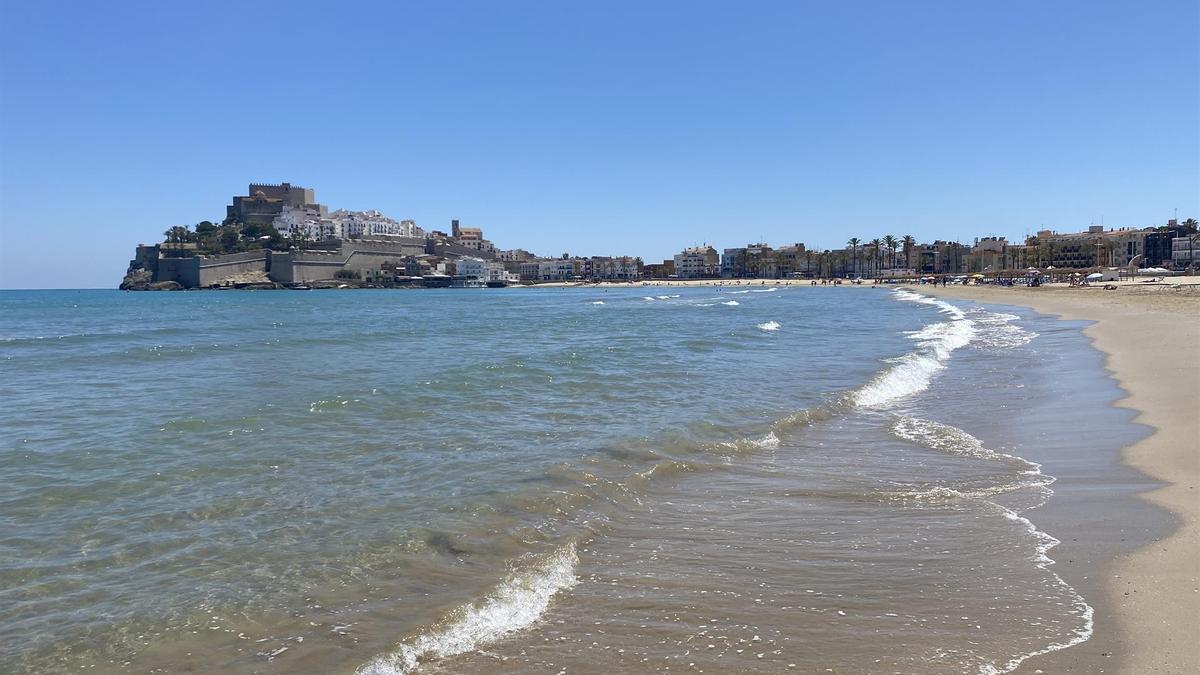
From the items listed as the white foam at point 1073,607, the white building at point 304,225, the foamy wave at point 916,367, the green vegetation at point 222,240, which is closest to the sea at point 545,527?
the white foam at point 1073,607

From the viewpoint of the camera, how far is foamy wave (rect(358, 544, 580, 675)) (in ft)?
14.0

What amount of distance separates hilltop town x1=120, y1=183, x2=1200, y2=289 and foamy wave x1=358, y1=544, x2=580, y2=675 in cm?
11826

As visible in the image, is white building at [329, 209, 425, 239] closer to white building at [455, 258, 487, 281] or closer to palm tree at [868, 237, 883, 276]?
white building at [455, 258, 487, 281]

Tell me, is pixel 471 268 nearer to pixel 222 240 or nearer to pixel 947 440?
pixel 222 240

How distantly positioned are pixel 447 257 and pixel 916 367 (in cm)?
16790

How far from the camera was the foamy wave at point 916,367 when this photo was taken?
1394 cm

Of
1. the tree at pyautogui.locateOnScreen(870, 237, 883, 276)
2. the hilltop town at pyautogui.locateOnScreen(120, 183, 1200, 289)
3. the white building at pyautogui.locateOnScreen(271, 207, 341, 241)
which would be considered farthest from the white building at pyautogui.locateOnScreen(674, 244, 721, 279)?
the white building at pyautogui.locateOnScreen(271, 207, 341, 241)

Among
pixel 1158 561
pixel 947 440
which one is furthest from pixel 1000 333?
pixel 1158 561

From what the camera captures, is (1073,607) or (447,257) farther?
(447,257)

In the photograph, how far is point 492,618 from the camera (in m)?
4.73

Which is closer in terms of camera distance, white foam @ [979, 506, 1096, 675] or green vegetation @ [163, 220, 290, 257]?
white foam @ [979, 506, 1096, 675]

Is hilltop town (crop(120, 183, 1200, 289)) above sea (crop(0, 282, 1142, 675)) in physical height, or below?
above

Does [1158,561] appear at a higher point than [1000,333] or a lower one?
higher

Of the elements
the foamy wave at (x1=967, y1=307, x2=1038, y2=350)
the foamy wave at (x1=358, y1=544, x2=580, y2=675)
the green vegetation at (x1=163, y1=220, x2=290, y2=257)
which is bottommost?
the foamy wave at (x1=967, y1=307, x2=1038, y2=350)
